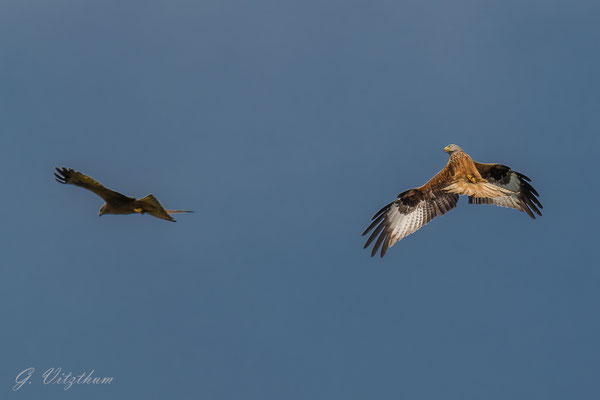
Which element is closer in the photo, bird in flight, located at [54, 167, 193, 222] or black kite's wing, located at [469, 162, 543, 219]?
bird in flight, located at [54, 167, 193, 222]

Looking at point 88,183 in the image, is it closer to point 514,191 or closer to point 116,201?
point 116,201

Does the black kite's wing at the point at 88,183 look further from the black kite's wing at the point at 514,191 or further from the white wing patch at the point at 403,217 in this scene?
the black kite's wing at the point at 514,191

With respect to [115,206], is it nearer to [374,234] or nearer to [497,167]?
[374,234]

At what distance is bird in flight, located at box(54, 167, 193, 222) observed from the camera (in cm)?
1233

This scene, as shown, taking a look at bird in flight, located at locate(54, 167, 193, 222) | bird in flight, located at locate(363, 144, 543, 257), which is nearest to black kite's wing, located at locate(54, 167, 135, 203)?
bird in flight, located at locate(54, 167, 193, 222)

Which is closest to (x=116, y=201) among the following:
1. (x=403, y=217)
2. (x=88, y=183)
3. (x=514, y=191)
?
(x=88, y=183)

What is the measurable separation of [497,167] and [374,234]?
3091mm

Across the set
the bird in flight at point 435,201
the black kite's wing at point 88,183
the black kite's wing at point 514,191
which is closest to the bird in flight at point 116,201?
the black kite's wing at point 88,183

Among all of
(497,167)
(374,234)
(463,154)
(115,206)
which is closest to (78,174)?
(115,206)

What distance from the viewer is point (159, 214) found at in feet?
42.7

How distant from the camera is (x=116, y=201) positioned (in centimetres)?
1300

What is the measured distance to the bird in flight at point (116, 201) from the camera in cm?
1233

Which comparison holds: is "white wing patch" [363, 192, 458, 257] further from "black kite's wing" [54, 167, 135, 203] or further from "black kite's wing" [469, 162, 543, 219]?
"black kite's wing" [54, 167, 135, 203]

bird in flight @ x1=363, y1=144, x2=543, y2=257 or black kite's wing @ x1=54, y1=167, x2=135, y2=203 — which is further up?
bird in flight @ x1=363, y1=144, x2=543, y2=257
